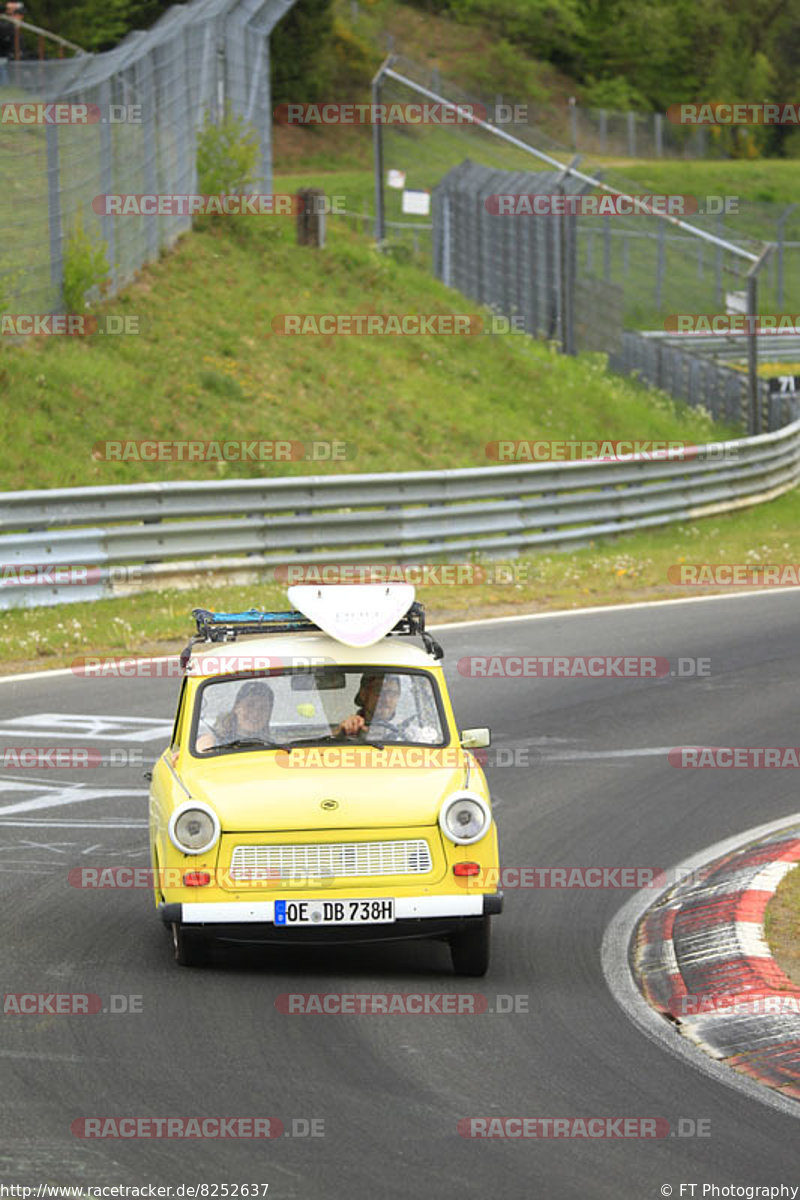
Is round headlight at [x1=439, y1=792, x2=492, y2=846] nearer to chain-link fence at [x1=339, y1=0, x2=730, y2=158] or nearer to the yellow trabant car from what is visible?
the yellow trabant car

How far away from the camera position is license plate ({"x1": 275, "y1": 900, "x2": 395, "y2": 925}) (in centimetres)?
877

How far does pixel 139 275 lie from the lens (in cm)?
2930

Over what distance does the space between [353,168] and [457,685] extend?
189 ft

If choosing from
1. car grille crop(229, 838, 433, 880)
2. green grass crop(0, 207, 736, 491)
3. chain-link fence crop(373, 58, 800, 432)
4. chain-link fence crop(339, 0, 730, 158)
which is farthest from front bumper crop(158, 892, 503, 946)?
chain-link fence crop(339, 0, 730, 158)

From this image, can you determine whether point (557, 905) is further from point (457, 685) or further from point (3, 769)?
point (457, 685)

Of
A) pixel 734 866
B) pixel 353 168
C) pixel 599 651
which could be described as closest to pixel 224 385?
pixel 599 651

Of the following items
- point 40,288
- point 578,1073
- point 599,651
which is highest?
point 40,288

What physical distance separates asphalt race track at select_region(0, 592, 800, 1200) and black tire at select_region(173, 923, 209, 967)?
0.06 metres

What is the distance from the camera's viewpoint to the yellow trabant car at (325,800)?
8.84 m

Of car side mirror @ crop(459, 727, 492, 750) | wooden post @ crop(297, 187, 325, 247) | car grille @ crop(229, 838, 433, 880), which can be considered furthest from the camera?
wooden post @ crop(297, 187, 325, 247)

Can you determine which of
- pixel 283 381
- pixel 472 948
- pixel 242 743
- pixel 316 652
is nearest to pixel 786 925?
pixel 472 948

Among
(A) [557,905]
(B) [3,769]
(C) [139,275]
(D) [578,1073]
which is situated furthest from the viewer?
(C) [139,275]

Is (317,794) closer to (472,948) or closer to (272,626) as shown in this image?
(472,948)

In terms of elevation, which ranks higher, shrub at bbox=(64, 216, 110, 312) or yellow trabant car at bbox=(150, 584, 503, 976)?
shrub at bbox=(64, 216, 110, 312)
